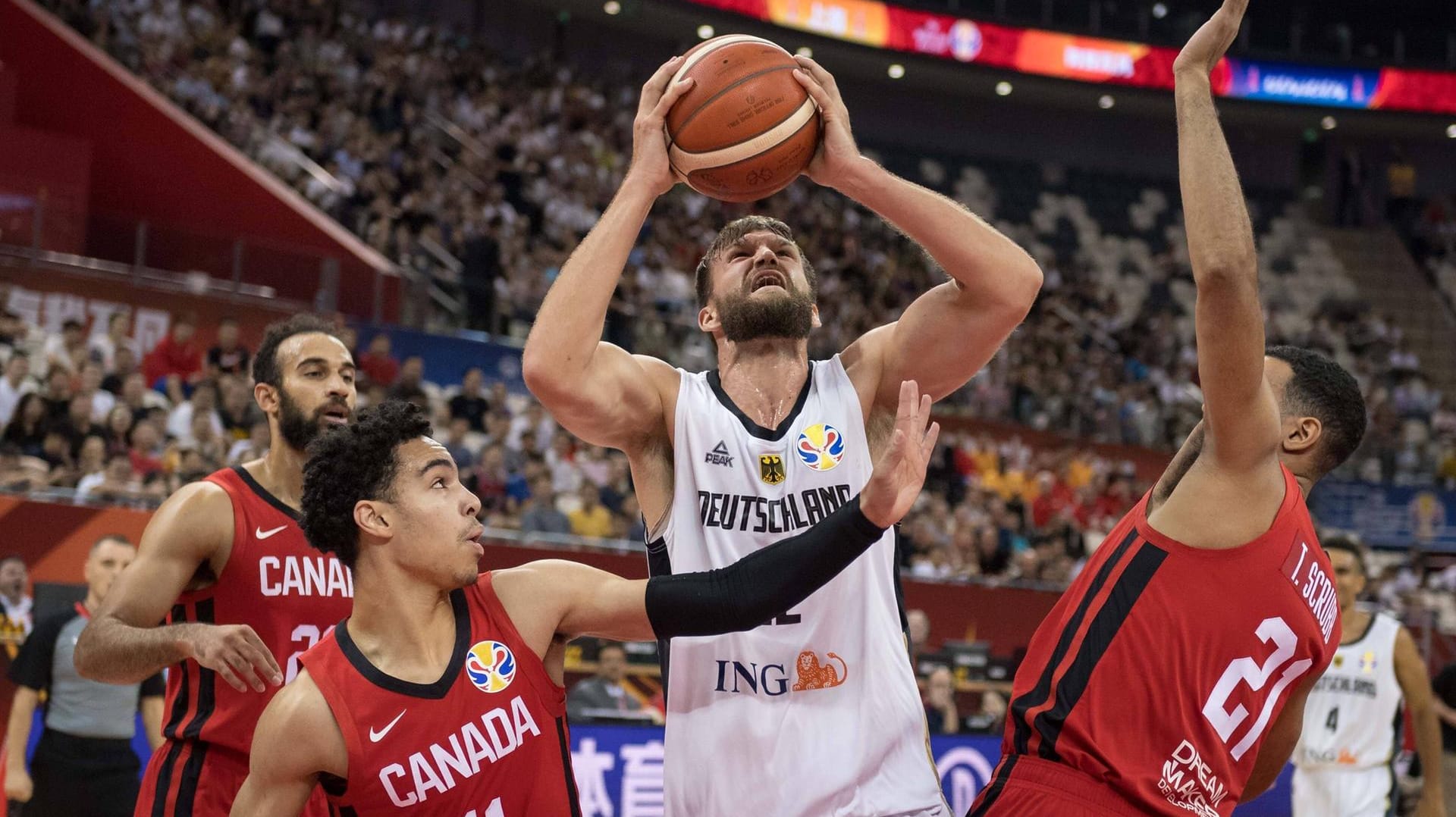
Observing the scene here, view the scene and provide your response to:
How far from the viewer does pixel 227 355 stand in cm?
1298

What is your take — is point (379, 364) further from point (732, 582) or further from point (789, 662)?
point (732, 582)

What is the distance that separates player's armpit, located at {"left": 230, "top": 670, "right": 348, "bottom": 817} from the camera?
3311 mm

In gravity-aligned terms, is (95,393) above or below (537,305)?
below

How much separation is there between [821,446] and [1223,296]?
4.02ft

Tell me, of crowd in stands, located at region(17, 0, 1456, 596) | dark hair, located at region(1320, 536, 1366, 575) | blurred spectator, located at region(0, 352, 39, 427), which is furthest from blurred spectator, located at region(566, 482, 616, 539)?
dark hair, located at region(1320, 536, 1366, 575)

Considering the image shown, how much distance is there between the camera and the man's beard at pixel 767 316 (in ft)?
13.0

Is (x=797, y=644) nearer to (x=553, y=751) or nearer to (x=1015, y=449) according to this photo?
(x=553, y=751)

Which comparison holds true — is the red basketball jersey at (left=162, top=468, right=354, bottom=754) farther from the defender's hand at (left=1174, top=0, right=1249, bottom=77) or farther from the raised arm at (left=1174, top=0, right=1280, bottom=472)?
the defender's hand at (left=1174, top=0, right=1249, bottom=77)

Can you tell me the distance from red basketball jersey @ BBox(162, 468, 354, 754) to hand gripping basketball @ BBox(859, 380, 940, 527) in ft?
6.59

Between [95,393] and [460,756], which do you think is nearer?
[460,756]

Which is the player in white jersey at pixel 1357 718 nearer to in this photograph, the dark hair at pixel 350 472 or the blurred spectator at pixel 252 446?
the dark hair at pixel 350 472

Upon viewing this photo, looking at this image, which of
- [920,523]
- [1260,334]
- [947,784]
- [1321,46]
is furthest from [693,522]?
[1321,46]

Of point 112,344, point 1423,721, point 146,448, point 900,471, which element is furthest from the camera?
point 112,344

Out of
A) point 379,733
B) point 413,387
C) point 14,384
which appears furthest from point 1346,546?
point 14,384
